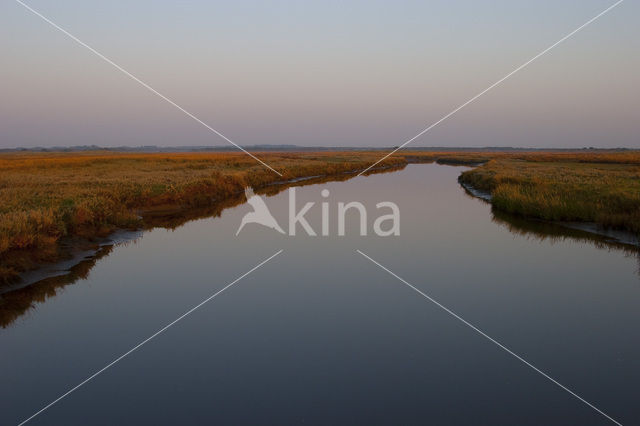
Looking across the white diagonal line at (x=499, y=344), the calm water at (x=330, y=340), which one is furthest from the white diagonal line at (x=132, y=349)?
the white diagonal line at (x=499, y=344)

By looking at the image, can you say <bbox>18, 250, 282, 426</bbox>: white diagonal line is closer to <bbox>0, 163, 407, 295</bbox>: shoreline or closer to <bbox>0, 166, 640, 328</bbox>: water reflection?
<bbox>0, 166, 640, 328</bbox>: water reflection

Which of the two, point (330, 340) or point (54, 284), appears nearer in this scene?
point (330, 340)

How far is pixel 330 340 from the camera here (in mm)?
7613

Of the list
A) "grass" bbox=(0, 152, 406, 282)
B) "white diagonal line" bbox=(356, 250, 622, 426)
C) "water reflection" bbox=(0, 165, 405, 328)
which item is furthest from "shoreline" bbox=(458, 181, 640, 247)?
"grass" bbox=(0, 152, 406, 282)

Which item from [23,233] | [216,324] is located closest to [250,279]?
[216,324]

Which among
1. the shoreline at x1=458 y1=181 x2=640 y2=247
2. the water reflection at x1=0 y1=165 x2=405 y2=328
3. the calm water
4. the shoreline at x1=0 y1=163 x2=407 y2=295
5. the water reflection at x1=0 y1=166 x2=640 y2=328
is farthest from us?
the shoreline at x1=458 y1=181 x2=640 y2=247

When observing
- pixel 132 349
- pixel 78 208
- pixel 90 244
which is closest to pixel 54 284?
pixel 90 244

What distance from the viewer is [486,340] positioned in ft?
25.1

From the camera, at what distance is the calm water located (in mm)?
5605

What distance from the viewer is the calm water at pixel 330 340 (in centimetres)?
561

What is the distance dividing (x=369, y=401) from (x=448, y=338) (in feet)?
8.51

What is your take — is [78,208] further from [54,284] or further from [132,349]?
[132,349]

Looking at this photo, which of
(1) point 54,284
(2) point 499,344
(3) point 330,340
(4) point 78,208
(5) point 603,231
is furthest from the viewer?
(5) point 603,231

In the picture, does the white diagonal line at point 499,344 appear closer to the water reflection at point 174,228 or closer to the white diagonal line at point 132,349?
the white diagonal line at point 132,349
